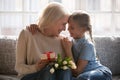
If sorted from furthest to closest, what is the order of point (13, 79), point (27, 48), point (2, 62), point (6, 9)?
1. point (6, 9)
2. point (2, 62)
3. point (13, 79)
4. point (27, 48)

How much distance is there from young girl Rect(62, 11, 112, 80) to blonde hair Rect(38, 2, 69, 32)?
12 cm

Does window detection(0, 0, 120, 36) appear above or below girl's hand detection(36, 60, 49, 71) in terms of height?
above

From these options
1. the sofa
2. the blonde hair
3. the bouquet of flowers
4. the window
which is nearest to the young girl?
the blonde hair

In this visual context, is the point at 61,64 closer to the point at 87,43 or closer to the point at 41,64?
the point at 41,64

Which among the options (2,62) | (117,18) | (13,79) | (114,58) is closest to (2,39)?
(2,62)

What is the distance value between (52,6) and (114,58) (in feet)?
3.20

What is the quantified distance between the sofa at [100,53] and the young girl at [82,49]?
557 millimetres

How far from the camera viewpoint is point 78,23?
7.32ft

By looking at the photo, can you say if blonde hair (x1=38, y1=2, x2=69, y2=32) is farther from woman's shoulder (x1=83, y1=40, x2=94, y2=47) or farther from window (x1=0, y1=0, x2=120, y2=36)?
window (x1=0, y1=0, x2=120, y2=36)

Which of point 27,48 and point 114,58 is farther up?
point 27,48

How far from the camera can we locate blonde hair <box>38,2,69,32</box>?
2.17 m

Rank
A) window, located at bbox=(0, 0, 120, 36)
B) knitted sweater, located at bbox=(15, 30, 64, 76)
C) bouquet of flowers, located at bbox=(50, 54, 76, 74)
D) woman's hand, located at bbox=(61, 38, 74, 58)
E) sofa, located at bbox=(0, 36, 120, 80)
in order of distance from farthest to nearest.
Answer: window, located at bbox=(0, 0, 120, 36)
sofa, located at bbox=(0, 36, 120, 80)
woman's hand, located at bbox=(61, 38, 74, 58)
knitted sweater, located at bbox=(15, 30, 64, 76)
bouquet of flowers, located at bbox=(50, 54, 76, 74)

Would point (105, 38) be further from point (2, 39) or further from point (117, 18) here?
point (2, 39)

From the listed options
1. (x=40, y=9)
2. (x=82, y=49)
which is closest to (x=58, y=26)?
(x=82, y=49)
